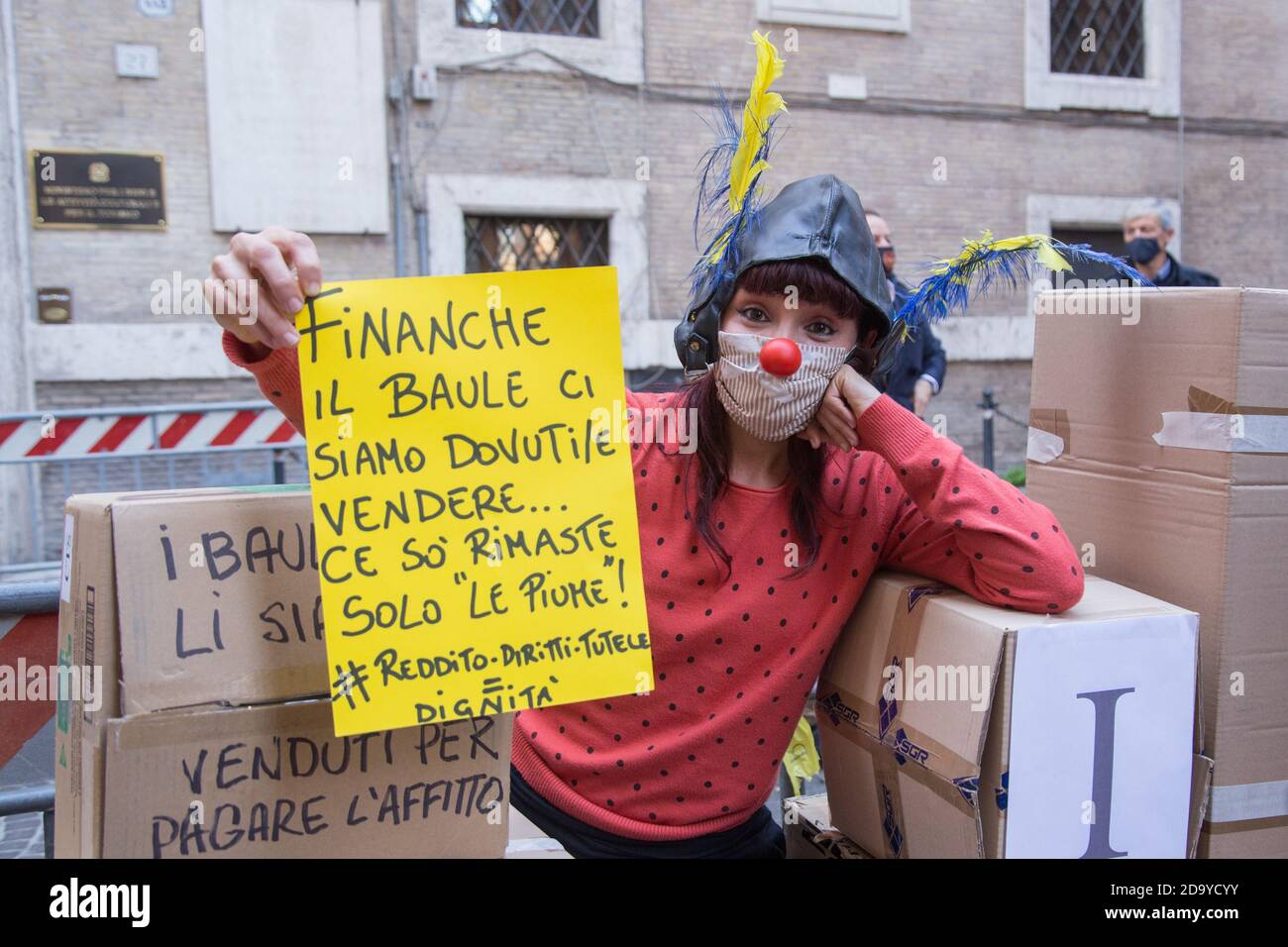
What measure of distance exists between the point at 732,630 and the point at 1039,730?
0.49 metres

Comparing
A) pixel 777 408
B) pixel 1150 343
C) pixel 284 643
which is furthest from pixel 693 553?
pixel 1150 343

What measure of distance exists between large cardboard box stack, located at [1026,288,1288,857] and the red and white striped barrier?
16.6 ft

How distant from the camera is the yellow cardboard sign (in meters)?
1.26

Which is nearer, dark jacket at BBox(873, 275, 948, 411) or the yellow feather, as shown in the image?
the yellow feather

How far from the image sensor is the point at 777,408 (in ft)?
5.67

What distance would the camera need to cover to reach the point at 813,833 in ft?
6.48

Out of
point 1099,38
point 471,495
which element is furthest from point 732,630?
point 1099,38

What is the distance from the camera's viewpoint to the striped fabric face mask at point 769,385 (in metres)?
1.71

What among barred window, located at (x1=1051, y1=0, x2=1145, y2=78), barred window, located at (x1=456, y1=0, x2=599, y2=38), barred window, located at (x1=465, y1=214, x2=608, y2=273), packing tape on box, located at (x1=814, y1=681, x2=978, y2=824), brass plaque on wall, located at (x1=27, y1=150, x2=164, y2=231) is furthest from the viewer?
barred window, located at (x1=1051, y1=0, x2=1145, y2=78)

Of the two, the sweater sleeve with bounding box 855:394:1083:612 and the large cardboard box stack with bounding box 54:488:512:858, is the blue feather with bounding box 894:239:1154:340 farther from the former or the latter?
the large cardboard box stack with bounding box 54:488:512:858

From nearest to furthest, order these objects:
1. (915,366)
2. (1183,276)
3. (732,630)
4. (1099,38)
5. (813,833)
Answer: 1. (732,630)
2. (813,833)
3. (1183,276)
4. (915,366)
5. (1099,38)

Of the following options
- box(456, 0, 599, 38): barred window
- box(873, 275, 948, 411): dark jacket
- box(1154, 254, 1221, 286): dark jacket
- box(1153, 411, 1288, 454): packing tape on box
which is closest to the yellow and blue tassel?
box(1153, 411, 1288, 454): packing tape on box

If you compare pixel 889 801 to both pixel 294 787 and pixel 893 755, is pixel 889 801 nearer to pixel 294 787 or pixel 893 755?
pixel 893 755

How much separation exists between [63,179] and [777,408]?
7052mm
